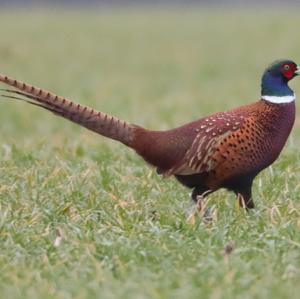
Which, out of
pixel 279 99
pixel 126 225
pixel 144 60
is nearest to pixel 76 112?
pixel 126 225

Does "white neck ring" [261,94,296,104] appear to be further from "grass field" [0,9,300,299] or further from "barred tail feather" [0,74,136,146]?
"barred tail feather" [0,74,136,146]

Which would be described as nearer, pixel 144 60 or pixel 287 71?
pixel 287 71

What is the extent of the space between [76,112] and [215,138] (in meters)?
0.80

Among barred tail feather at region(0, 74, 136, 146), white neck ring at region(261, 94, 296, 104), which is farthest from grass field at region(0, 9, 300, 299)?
white neck ring at region(261, 94, 296, 104)

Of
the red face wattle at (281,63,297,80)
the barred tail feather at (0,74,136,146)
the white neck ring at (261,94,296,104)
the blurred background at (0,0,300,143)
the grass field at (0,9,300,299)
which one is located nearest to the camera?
the grass field at (0,9,300,299)

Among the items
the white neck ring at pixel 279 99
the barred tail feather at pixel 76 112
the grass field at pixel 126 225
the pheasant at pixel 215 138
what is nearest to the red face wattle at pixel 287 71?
the pheasant at pixel 215 138

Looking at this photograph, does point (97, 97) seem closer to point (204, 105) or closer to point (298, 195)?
point (204, 105)

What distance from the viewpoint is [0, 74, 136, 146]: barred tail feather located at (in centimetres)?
605

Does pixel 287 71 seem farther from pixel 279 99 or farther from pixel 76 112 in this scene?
pixel 76 112

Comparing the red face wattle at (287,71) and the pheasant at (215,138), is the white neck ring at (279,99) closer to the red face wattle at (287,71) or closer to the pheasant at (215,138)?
the pheasant at (215,138)

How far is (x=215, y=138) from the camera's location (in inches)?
243

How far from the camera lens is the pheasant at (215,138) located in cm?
610

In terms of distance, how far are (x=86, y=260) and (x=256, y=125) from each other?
1539 mm

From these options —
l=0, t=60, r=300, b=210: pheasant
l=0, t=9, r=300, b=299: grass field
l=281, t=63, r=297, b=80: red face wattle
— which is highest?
l=281, t=63, r=297, b=80: red face wattle
